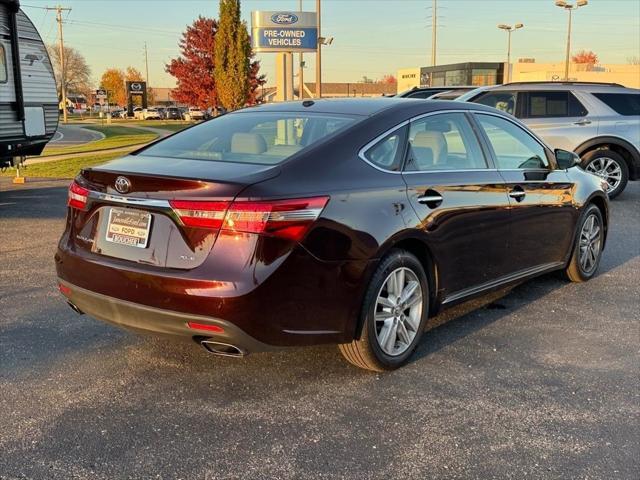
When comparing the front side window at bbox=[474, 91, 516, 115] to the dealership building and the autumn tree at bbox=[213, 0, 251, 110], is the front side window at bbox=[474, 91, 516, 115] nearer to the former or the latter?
the autumn tree at bbox=[213, 0, 251, 110]

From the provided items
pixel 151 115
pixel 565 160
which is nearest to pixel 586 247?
pixel 565 160

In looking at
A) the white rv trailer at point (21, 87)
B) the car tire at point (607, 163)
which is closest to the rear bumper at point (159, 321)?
the white rv trailer at point (21, 87)

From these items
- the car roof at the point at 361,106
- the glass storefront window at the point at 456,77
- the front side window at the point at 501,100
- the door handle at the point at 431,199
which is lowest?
the door handle at the point at 431,199

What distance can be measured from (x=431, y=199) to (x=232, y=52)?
2939cm

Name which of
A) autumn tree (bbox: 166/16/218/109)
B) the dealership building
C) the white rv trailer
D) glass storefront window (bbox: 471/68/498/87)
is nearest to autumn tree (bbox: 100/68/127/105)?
the dealership building

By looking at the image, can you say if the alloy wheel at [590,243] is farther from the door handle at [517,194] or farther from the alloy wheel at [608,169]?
the alloy wheel at [608,169]

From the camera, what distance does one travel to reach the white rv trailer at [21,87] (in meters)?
9.56

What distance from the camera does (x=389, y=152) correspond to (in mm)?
3920

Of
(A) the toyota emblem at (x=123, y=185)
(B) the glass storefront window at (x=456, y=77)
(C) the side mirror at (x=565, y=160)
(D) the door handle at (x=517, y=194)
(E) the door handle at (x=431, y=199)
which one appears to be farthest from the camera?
(B) the glass storefront window at (x=456, y=77)

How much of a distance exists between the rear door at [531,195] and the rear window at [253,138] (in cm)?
137

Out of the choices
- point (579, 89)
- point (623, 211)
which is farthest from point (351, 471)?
point (579, 89)

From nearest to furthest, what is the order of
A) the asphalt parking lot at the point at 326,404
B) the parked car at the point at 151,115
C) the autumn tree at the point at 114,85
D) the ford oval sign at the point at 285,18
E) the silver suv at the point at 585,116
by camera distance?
the asphalt parking lot at the point at 326,404 → the silver suv at the point at 585,116 → the ford oval sign at the point at 285,18 → the parked car at the point at 151,115 → the autumn tree at the point at 114,85

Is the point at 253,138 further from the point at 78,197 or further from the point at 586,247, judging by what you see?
the point at 586,247

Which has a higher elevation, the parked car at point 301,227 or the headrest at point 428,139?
the headrest at point 428,139
